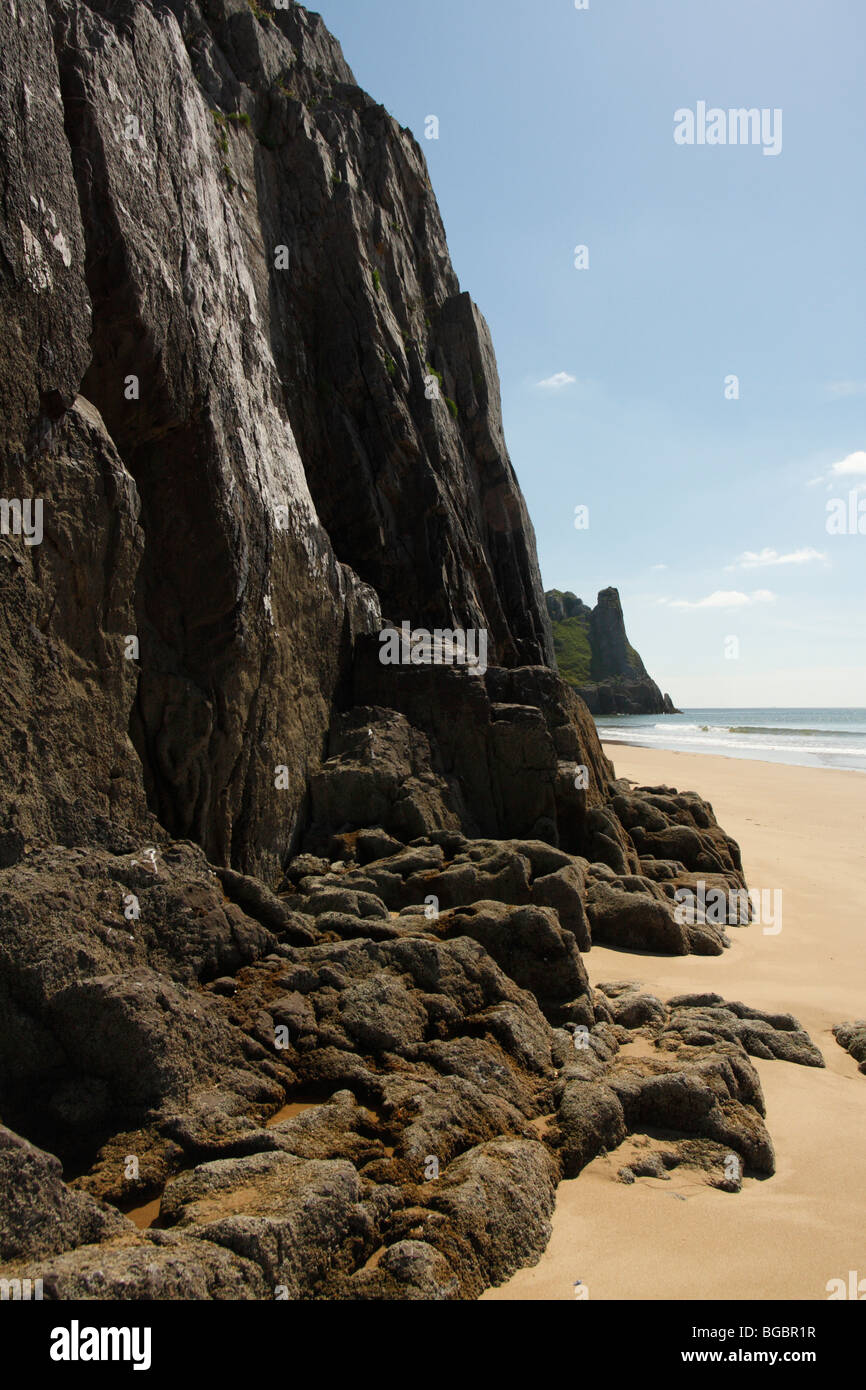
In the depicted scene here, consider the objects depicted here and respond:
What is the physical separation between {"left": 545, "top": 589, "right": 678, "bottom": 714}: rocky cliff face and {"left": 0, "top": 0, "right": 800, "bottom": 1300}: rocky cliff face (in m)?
112

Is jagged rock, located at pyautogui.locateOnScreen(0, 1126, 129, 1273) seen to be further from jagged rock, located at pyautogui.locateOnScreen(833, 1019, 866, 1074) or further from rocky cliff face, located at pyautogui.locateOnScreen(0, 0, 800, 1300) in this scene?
jagged rock, located at pyautogui.locateOnScreen(833, 1019, 866, 1074)

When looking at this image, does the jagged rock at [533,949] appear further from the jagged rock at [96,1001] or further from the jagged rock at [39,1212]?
the jagged rock at [39,1212]

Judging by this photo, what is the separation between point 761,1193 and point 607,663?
133m

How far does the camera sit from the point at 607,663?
446 feet

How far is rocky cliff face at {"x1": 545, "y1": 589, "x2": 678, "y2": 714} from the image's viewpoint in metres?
127

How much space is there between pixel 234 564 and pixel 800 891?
11004 millimetres

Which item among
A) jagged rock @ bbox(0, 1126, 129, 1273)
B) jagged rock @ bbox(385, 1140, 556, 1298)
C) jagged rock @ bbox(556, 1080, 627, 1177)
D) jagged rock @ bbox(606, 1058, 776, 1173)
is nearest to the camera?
jagged rock @ bbox(0, 1126, 129, 1273)

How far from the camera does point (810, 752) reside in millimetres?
53781

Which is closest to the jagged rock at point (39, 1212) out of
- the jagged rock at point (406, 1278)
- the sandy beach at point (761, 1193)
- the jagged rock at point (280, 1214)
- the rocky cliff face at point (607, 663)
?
the jagged rock at point (280, 1214)

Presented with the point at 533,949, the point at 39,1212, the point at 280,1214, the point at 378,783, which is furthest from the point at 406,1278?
the point at 378,783

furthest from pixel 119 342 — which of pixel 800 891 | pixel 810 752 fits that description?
pixel 810 752

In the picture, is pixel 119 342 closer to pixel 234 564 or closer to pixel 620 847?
pixel 234 564

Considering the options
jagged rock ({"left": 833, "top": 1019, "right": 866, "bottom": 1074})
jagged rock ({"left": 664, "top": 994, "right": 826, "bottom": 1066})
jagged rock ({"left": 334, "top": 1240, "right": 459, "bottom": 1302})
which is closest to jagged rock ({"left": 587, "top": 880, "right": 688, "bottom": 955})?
jagged rock ({"left": 664, "top": 994, "right": 826, "bottom": 1066})

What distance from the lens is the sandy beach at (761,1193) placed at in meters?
4.31
